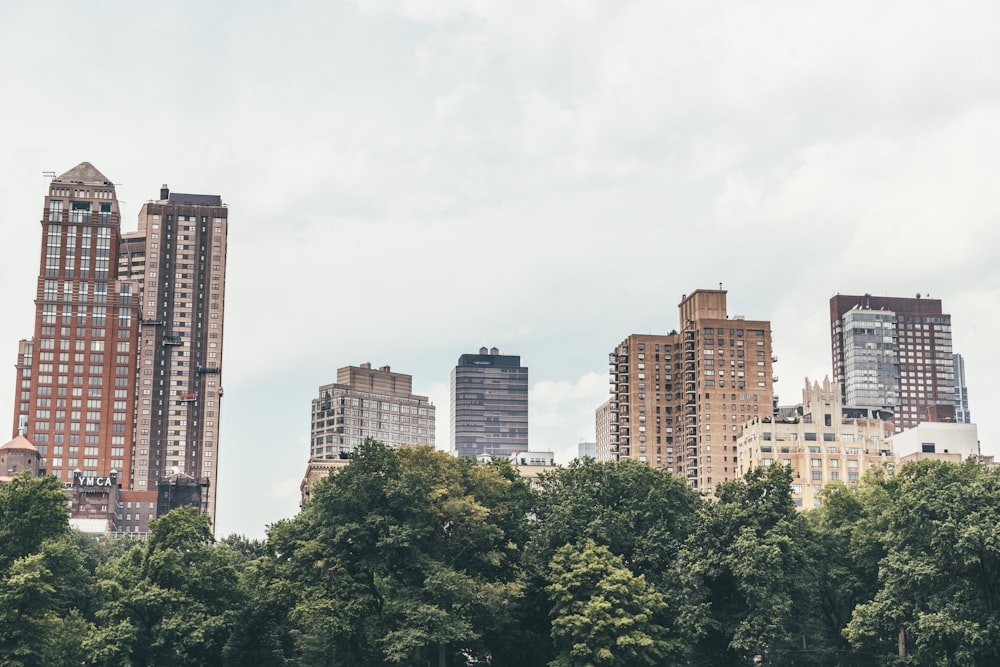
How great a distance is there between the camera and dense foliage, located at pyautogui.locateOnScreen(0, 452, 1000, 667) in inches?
3565

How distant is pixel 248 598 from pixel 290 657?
24.1 ft

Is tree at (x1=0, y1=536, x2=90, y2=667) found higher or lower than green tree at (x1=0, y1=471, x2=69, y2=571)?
lower

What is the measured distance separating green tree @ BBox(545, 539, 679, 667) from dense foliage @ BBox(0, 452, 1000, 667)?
0.63 feet

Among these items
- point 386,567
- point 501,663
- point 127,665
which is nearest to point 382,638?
point 386,567

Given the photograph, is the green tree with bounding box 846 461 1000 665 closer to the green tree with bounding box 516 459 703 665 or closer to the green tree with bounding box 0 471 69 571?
the green tree with bounding box 516 459 703 665

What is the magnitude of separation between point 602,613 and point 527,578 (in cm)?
1105

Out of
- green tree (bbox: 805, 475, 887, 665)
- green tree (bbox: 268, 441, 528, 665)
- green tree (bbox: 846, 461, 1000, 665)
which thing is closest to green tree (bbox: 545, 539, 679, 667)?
green tree (bbox: 268, 441, 528, 665)

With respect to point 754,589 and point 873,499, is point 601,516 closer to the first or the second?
point 754,589

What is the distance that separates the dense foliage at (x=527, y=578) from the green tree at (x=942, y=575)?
16 centimetres

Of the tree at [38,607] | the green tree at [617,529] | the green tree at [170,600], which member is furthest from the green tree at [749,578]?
the tree at [38,607]

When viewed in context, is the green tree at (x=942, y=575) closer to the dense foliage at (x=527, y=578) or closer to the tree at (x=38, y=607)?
the dense foliage at (x=527, y=578)

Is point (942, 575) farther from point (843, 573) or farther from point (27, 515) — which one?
point (27, 515)

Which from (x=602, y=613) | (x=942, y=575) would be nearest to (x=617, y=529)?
(x=602, y=613)

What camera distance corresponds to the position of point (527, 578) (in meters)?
101
